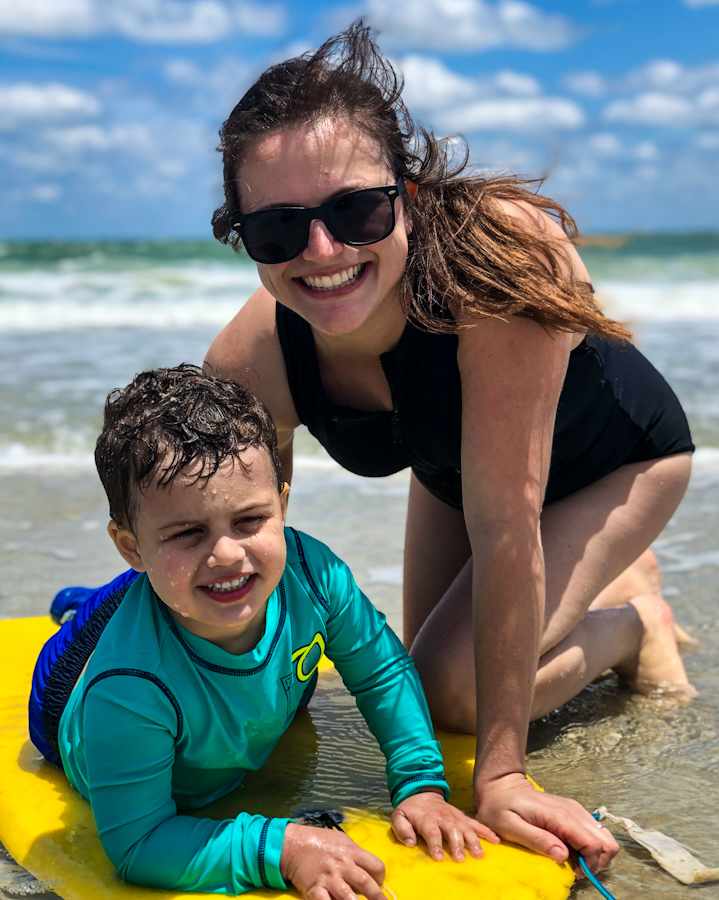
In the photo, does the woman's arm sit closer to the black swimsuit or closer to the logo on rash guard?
the black swimsuit

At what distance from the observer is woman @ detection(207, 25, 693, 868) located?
217cm

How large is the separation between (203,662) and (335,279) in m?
0.93

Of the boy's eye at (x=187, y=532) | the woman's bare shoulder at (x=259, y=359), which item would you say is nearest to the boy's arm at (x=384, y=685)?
the boy's eye at (x=187, y=532)

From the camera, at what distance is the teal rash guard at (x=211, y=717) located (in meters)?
1.91

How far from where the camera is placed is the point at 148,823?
75.4 inches

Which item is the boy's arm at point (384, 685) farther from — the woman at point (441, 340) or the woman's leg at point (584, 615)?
the woman's leg at point (584, 615)

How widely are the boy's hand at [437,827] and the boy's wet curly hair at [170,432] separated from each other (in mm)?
783

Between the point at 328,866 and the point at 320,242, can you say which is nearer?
the point at 328,866

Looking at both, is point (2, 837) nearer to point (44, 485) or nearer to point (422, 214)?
point (422, 214)

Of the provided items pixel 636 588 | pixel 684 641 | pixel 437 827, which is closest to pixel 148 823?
pixel 437 827

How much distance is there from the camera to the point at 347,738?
2682 mm

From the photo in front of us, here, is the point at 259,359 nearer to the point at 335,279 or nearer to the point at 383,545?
the point at 335,279

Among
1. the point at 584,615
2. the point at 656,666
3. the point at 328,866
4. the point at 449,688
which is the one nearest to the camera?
the point at 328,866

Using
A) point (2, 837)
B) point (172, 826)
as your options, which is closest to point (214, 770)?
point (172, 826)
